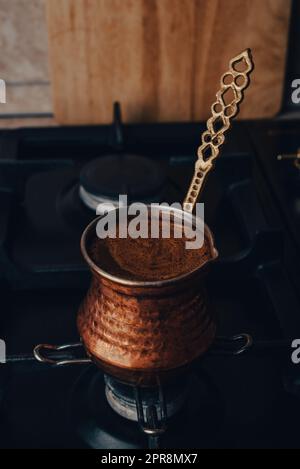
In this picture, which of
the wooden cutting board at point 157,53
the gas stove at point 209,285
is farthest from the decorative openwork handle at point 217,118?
the wooden cutting board at point 157,53

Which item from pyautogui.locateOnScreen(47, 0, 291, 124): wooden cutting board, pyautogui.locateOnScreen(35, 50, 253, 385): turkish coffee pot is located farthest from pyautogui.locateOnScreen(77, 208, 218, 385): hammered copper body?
pyautogui.locateOnScreen(47, 0, 291, 124): wooden cutting board

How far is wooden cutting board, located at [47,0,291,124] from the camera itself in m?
0.88

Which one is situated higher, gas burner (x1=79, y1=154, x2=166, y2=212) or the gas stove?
gas burner (x1=79, y1=154, x2=166, y2=212)

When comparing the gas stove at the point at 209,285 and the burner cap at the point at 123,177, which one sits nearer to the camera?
the gas stove at the point at 209,285

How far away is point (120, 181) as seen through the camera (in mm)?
780

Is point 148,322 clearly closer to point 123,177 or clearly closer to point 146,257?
point 146,257

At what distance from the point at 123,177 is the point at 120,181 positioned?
0.03 ft

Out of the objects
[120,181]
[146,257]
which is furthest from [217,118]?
[120,181]

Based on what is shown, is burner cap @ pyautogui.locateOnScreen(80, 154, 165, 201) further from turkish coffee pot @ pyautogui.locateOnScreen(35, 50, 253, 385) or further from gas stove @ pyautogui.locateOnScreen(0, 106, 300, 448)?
turkish coffee pot @ pyautogui.locateOnScreen(35, 50, 253, 385)

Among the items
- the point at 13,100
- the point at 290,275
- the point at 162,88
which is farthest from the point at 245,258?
the point at 13,100

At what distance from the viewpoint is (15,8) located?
897 millimetres

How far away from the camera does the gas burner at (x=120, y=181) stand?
0.76 m

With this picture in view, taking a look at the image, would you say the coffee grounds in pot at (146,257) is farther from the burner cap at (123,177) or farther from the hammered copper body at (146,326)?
the burner cap at (123,177)
